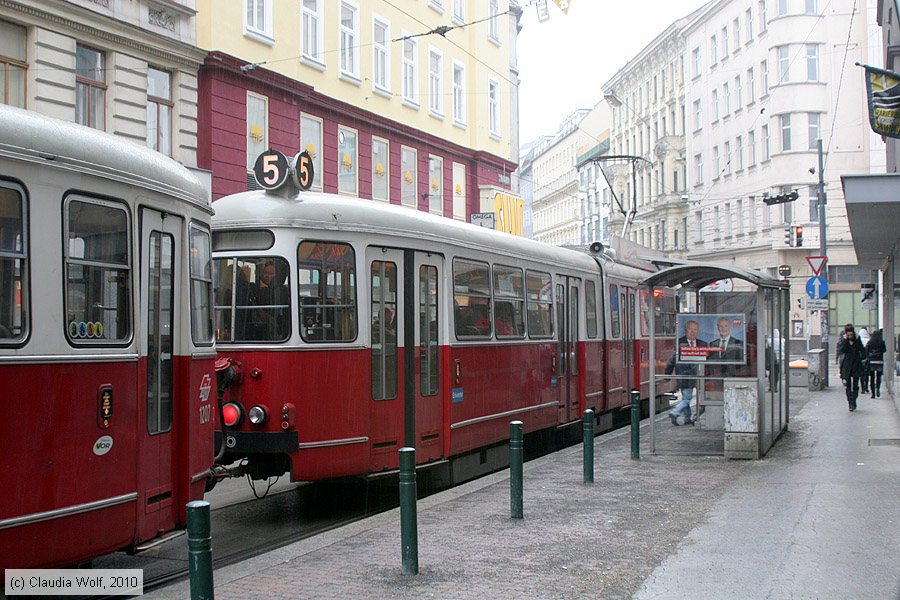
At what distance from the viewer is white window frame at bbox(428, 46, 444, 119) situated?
31.7 meters

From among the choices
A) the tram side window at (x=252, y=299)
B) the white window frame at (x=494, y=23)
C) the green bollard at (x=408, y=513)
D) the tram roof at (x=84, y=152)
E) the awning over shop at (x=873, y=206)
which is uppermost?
the white window frame at (x=494, y=23)

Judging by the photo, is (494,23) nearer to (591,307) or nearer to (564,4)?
(564,4)

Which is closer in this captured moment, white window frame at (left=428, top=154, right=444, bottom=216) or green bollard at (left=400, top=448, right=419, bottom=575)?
green bollard at (left=400, top=448, right=419, bottom=575)

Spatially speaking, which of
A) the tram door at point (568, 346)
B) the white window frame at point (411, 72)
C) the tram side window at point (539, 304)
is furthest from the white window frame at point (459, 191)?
the tram side window at point (539, 304)

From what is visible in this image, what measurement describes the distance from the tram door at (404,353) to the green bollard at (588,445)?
1581 mm

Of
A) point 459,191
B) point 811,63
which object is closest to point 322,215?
point 459,191

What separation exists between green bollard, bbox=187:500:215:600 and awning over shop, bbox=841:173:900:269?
9.59m

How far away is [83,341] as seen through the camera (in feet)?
20.5

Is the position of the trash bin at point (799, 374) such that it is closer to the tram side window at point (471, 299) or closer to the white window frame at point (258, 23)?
the white window frame at point (258, 23)

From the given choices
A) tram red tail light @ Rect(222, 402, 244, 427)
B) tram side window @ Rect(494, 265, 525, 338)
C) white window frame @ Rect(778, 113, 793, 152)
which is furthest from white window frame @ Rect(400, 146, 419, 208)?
white window frame @ Rect(778, 113, 793, 152)

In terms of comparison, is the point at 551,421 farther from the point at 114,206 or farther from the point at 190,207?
the point at 114,206

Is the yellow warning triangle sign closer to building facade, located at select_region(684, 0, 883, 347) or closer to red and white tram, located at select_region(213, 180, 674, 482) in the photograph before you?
red and white tram, located at select_region(213, 180, 674, 482)

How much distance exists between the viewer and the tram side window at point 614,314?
1844 cm

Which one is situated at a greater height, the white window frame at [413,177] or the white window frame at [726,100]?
the white window frame at [726,100]
